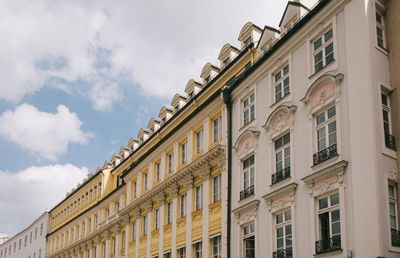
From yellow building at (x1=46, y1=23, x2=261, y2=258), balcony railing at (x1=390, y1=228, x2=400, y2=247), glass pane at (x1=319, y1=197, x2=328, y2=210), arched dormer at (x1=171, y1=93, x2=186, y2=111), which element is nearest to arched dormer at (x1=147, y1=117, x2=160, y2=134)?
yellow building at (x1=46, y1=23, x2=261, y2=258)

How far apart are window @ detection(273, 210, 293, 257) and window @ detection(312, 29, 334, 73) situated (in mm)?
6326

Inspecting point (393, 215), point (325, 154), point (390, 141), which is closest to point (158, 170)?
point (325, 154)

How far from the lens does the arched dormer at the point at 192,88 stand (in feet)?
123

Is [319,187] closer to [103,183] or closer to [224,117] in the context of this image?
[224,117]

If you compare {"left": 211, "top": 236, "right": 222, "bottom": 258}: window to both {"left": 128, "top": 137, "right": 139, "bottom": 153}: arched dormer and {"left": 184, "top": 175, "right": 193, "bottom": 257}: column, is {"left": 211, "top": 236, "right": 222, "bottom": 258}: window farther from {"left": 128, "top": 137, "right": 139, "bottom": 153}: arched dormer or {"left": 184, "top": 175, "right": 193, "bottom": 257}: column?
{"left": 128, "top": 137, "right": 139, "bottom": 153}: arched dormer

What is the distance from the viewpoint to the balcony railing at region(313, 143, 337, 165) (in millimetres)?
20975

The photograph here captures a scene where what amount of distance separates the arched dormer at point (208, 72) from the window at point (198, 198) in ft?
23.9

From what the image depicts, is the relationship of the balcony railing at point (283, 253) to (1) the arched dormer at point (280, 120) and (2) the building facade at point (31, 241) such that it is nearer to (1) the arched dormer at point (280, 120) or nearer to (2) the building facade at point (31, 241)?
(1) the arched dormer at point (280, 120)

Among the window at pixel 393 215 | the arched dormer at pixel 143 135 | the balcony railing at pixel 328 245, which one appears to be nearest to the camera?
the window at pixel 393 215

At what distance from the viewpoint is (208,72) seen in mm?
35625

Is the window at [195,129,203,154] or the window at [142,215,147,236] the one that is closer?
the window at [195,129,203,154]

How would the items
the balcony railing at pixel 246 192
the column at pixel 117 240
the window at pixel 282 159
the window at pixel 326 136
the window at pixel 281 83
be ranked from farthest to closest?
the column at pixel 117 240 → the balcony railing at pixel 246 192 → the window at pixel 281 83 → the window at pixel 282 159 → the window at pixel 326 136

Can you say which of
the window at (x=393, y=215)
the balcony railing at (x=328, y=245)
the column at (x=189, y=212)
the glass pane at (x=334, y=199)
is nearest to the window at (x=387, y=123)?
the window at (x=393, y=215)

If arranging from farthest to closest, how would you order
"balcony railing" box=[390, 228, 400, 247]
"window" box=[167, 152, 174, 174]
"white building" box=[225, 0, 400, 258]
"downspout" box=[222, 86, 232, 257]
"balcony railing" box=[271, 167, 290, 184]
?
"window" box=[167, 152, 174, 174]
"downspout" box=[222, 86, 232, 257]
"balcony railing" box=[271, 167, 290, 184]
"white building" box=[225, 0, 400, 258]
"balcony railing" box=[390, 228, 400, 247]
